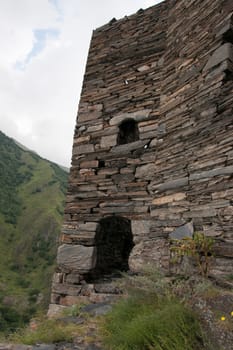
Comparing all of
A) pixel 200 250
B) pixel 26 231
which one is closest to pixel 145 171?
pixel 200 250

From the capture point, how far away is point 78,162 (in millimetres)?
5914

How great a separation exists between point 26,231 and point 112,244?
133 ft

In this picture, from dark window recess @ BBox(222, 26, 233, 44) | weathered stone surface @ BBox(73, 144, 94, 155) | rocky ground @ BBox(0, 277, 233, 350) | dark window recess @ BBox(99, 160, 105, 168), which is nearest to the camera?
rocky ground @ BBox(0, 277, 233, 350)

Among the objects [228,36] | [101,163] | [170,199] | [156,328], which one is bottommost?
[156,328]

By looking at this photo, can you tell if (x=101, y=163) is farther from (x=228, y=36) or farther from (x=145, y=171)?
(x=228, y=36)

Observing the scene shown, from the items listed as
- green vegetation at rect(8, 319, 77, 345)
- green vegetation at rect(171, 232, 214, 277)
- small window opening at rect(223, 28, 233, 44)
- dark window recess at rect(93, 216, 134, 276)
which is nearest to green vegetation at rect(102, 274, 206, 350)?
green vegetation at rect(8, 319, 77, 345)

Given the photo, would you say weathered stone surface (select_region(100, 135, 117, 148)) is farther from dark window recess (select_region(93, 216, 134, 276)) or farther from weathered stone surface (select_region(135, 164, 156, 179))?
dark window recess (select_region(93, 216, 134, 276))

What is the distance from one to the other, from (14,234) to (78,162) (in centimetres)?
4006

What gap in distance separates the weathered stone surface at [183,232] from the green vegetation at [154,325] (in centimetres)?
90

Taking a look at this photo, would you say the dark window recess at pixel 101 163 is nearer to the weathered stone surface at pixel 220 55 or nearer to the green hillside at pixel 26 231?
the weathered stone surface at pixel 220 55

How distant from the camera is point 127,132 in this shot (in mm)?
5887

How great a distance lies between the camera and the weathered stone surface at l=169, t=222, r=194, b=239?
11.9ft

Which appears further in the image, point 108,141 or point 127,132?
point 127,132

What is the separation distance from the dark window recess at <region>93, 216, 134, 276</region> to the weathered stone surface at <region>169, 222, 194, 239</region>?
4.95 ft
